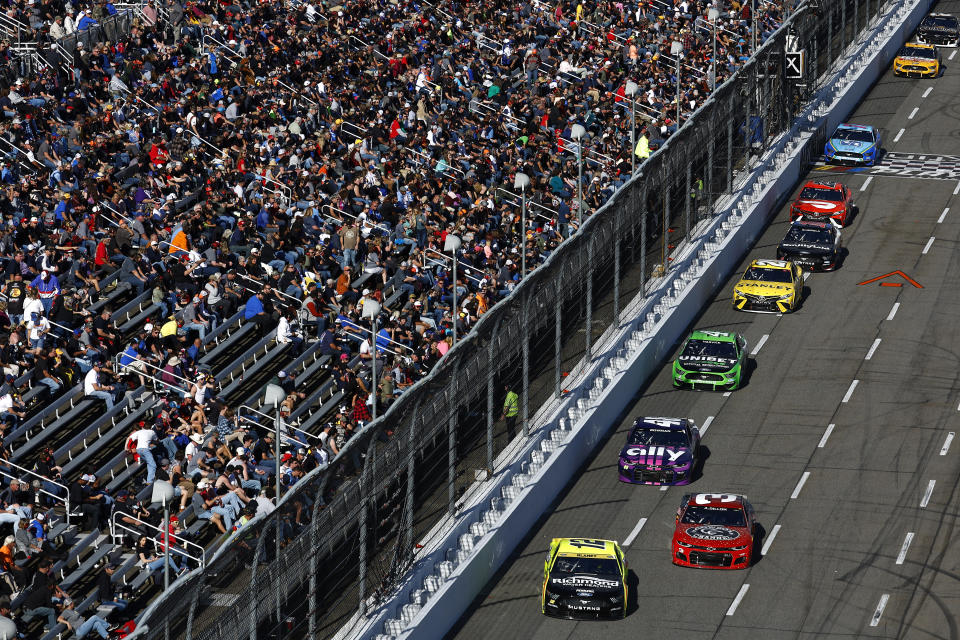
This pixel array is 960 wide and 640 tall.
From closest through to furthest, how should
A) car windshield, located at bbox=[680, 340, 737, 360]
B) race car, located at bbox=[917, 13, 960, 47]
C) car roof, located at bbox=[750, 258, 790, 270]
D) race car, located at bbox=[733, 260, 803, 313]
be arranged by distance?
car windshield, located at bbox=[680, 340, 737, 360] < race car, located at bbox=[733, 260, 803, 313] < car roof, located at bbox=[750, 258, 790, 270] < race car, located at bbox=[917, 13, 960, 47]

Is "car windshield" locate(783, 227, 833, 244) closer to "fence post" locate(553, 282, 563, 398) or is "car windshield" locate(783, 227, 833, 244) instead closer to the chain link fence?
the chain link fence

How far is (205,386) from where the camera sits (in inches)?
1553

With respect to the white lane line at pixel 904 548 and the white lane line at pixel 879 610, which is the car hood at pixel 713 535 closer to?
the white lane line at pixel 879 610

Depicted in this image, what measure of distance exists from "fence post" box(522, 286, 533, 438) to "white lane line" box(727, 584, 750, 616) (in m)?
6.09

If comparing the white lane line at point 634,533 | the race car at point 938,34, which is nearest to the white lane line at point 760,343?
the white lane line at point 634,533

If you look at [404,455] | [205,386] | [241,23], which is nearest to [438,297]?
[205,386]

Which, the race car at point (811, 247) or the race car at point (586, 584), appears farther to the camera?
the race car at point (811, 247)

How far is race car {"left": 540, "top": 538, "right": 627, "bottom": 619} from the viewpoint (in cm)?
3619

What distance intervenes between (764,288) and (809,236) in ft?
12.4

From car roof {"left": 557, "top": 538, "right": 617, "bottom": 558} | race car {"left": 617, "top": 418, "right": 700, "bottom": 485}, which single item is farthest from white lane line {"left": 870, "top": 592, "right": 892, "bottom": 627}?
race car {"left": 617, "top": 418, "right": 700, "bottom": 485}

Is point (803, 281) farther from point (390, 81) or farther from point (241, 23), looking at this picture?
point (241, 23)

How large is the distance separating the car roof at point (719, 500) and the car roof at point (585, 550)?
104 inches

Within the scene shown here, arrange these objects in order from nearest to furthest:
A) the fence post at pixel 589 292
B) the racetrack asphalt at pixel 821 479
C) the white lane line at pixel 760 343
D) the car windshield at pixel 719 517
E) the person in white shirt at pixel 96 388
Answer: the racetrack asphalt at pixel 821 479
the car windshield at pixel 719 517
the person in white shirt at pixel 96 388
the fence post at pixel 589 292
the white lane line at pixel 760 343

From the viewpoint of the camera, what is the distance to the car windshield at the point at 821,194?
57906 mm
